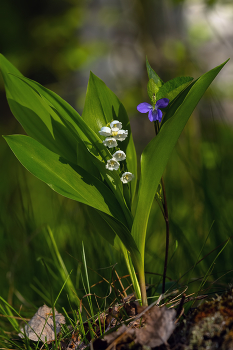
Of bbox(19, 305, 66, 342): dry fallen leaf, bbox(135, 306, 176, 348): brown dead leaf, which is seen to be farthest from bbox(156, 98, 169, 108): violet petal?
bbox(19, 305, 66, 342): dry fallen leaf

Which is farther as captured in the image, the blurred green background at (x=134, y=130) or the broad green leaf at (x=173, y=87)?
the blurred green background at (x=134, y=130)

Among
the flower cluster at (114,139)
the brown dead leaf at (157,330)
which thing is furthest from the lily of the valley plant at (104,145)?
the brown dead leaf at (157,330)

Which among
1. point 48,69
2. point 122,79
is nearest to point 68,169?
point 122,79

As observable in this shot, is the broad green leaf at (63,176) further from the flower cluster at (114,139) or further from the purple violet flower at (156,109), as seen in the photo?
the purple violet flower at (156,109)

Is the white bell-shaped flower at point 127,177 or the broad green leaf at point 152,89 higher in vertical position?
the broad green leaf at point 152,89

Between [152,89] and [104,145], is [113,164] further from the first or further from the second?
[152,89]

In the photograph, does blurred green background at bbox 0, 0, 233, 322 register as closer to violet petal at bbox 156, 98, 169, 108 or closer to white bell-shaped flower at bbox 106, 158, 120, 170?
white bell-shaped flower at bbox 106, 158, 120, 170

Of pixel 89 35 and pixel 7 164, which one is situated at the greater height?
pixel 89 35

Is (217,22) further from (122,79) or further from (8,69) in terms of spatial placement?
(8,69)
